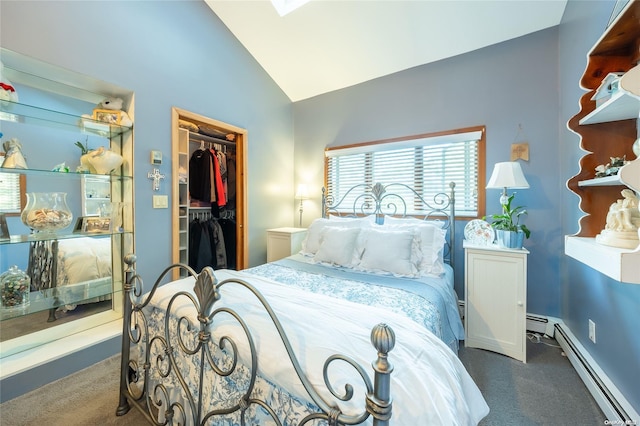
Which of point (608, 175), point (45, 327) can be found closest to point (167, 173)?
point (45, 327)

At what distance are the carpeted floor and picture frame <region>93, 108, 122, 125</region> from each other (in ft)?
6.19

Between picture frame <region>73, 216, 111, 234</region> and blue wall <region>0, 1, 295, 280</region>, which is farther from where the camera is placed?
picture frame <region>73, 216, 111, 234</region>

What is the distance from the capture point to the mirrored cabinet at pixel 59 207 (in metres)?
1.80

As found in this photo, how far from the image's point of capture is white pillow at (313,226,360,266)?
7.44ft

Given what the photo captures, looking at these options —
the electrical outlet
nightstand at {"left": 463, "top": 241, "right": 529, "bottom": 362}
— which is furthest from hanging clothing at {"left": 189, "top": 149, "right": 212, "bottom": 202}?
the electrical outlet

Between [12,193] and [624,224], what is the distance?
3.44 metres

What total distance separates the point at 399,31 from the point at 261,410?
3.12 metres

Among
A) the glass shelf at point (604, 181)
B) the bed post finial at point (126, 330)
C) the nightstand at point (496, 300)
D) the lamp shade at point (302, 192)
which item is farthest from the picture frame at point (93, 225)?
the glass shelf at point (604, 181)

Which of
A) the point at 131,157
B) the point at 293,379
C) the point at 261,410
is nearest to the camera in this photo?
the point at 293,379

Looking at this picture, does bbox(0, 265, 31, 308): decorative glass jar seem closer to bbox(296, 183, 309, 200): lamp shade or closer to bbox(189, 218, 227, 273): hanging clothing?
bbox(189, 218, 227, 273): hanging clothing

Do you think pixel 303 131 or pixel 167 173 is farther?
pixel 303 131

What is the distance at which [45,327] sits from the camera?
Answer: 1.95m

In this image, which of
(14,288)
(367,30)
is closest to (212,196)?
(14,288)

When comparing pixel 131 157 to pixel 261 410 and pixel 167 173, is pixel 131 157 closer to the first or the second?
pixel 167 173
